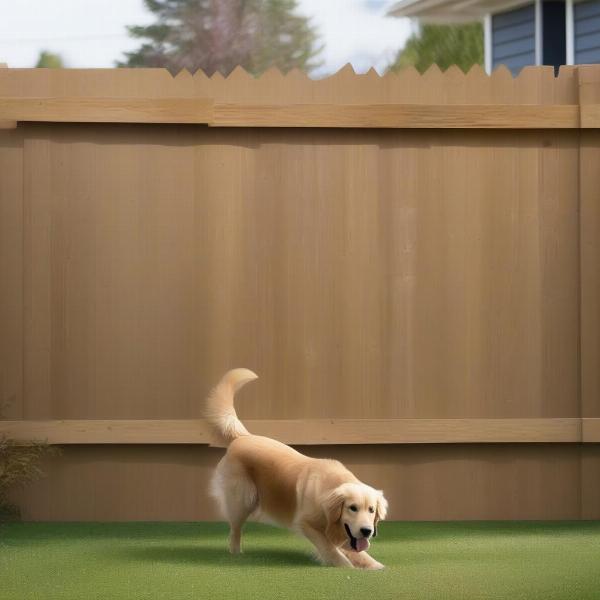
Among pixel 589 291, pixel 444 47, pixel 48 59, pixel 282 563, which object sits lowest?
pixel 282 563

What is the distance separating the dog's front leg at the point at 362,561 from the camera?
5.33m

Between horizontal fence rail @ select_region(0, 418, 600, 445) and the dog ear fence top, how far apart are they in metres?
1.50

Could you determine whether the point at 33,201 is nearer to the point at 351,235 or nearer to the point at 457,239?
the point at 351,235

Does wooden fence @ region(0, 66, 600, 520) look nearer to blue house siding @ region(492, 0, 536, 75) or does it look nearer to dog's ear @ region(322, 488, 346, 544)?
dog's ear @ region(322, 488, 346, 544)

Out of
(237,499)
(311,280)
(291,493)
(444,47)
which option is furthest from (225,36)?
(291,493)

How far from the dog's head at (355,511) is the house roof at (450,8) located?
12.5 m

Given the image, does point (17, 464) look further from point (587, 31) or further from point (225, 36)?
point (225, 36)

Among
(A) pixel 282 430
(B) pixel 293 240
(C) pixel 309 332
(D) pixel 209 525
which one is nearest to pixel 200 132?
(B) pixel 293 240

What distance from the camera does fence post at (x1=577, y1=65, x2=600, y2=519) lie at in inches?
263

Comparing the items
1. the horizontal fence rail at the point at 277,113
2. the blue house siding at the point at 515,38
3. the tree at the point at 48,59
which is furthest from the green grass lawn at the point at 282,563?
the tree at the point at 48,59

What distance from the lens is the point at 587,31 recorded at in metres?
15.2

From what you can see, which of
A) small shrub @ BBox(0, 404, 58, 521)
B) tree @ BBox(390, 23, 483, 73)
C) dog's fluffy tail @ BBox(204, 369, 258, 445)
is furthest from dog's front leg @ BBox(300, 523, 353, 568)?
tree @ BBox(390, 23, 483, 73)

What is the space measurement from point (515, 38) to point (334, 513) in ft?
41.4

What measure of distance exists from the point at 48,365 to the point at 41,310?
278 millimetres
